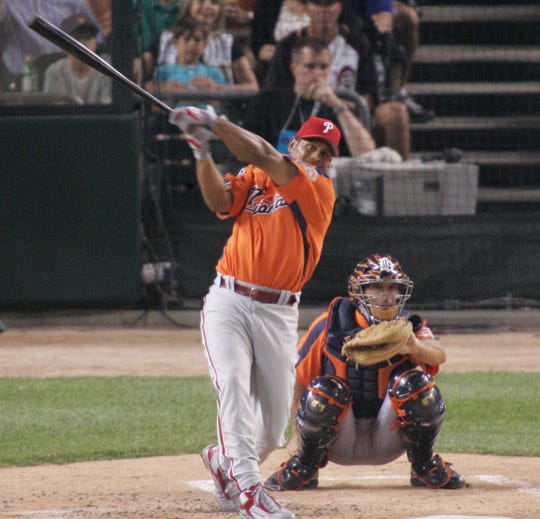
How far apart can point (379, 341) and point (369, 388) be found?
1.39ft

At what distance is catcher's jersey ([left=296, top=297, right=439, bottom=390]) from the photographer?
5.14 metres

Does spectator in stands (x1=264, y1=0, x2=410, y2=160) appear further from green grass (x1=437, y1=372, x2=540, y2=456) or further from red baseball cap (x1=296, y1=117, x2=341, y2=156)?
red baseball cap (x1=296, y1=117, x2=341, y2=156)

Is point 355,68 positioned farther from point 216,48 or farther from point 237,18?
point 216,48

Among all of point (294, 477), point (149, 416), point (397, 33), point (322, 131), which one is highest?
point (397, 33)

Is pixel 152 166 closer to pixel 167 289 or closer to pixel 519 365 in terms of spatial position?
pixel 167 289

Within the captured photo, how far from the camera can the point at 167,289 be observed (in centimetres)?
1139

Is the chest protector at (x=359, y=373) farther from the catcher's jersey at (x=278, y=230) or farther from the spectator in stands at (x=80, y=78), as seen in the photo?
the spectator in stands at (x=80, y=78)

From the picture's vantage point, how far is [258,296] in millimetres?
4656

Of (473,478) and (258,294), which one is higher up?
(258,294)

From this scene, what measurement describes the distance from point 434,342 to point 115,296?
255 inches

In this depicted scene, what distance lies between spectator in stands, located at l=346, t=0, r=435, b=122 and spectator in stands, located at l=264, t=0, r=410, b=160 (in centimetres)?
30

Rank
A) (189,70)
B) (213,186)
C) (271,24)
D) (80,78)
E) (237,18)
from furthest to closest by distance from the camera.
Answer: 1. (271,24)
2. (237,18)
3. (189,70)
4. (80,78)
5. (213,186)

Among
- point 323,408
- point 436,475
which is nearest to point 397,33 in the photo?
point 436,475

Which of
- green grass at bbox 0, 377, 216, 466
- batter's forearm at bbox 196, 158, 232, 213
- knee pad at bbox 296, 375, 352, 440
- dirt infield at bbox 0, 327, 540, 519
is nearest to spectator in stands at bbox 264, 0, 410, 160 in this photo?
green grass at bbox 0, 377, 216, 466
